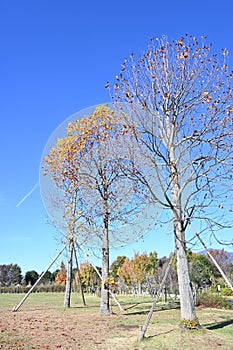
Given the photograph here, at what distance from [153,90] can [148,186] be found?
9.01 feet

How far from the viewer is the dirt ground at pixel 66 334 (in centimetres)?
756

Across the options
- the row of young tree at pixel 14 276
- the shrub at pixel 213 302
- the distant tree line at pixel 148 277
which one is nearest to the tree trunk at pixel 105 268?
the shrub at pixel 213 302

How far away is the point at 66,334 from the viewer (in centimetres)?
898

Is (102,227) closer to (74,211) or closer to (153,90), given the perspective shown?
(74,211)

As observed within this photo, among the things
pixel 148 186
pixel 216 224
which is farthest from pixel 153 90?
pixel 216 224

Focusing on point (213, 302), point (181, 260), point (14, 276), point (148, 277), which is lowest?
point (213, 302)

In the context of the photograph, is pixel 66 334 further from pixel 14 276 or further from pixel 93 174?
pixel 14 276

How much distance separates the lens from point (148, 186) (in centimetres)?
842

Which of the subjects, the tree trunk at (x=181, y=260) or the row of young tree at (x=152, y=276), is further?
the row of young tree at (x=152, y=276)

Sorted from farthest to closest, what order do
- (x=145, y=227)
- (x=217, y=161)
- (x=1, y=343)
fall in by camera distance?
(x=145, y=227)
(x=217, y=161)
(x=1, y=343)

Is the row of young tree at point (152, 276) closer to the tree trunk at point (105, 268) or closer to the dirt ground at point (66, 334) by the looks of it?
the tree trunk at point (105, 268)


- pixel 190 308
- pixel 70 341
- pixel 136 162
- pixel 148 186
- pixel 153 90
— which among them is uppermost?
pixel 153 90

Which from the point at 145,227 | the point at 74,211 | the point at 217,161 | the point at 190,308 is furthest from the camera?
the point at 74,211

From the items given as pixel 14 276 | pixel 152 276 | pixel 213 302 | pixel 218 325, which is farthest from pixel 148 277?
pixel 14 276
